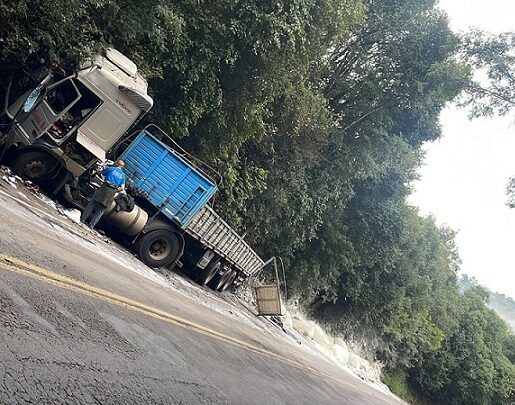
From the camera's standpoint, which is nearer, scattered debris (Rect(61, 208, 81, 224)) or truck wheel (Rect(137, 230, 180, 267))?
scattered debris (Rect(61, 208, 81, 224))

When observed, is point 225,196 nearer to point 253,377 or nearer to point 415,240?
point 253,377

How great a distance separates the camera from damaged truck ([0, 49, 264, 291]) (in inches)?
351

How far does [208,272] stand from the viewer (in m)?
13.4

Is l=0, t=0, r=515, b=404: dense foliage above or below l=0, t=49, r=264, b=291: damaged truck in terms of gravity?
above

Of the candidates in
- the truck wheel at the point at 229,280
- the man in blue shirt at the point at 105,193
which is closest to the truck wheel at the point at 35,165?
A: the man in blue shirt at the point at 105,193

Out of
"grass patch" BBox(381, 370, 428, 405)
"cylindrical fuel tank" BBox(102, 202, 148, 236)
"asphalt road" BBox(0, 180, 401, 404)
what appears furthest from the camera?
"grass patch" BBox(381, 370, 428, 405)

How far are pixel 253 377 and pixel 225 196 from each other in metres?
9.37

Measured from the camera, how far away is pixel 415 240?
28.3m

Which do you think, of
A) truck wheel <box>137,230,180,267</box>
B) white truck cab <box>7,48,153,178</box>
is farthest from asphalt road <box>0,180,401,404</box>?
truck wheel <box>137,230,180,267</box>

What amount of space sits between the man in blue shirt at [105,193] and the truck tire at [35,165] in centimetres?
106

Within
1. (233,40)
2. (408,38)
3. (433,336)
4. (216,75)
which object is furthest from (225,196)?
(433,336)

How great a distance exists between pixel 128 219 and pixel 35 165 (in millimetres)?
2274

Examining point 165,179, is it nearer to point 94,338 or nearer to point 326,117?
point 94,338

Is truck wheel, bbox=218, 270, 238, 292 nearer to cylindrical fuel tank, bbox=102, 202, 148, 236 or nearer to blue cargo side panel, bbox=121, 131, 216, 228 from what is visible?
blue cargo side panel, bbox=121, 131, 216, 228
